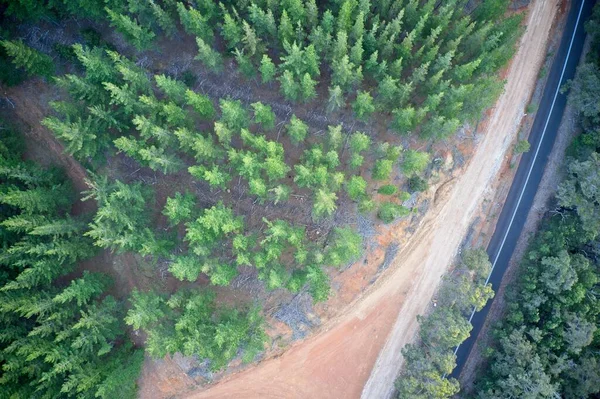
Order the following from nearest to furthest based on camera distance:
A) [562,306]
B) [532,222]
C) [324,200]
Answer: [324,200] < [562,306] < [532,222]

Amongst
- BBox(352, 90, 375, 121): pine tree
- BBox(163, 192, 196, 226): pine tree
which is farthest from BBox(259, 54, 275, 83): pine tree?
BBox(163, 192, 196, 226): pine tree

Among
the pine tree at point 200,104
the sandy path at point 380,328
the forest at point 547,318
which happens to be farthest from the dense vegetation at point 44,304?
the forest at point 547,318

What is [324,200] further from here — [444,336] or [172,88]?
[444,336]

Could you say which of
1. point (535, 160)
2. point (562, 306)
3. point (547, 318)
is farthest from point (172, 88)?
point (562, 306)

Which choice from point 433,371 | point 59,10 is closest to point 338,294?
point 433,371

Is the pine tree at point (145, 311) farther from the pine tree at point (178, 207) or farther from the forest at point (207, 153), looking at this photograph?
the pine tree at point (178, 207)

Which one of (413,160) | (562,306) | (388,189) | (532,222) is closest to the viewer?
(413,160)
